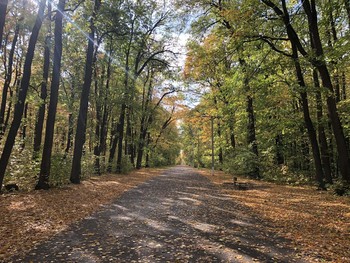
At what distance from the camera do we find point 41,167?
36.0 ft

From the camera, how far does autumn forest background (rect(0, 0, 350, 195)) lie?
10.9m

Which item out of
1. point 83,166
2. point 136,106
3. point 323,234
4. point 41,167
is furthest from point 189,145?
point 323,234

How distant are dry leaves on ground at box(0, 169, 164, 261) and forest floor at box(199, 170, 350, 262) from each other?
5.13 meters

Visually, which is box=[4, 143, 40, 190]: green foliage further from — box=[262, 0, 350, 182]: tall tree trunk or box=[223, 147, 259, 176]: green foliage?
box=[223, 147, 259, 176]: green foliage

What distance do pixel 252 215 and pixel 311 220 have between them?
155 cm

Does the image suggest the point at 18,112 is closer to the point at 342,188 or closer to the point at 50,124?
the point at 50,124

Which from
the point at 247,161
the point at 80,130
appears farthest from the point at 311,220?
the point at 247,161

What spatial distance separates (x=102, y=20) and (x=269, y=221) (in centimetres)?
1140

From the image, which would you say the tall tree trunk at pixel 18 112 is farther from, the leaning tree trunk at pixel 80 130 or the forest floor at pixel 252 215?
the leaning tree trunk at pixel 80 130

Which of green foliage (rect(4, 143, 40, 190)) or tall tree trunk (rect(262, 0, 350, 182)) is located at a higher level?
tall tree trunk (rect(262, 0, 350, 182))

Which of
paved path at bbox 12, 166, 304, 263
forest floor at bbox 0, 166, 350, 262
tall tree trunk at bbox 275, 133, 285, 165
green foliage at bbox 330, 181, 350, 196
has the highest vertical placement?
tall tree trunk at bbox 275, 133, 285, 165

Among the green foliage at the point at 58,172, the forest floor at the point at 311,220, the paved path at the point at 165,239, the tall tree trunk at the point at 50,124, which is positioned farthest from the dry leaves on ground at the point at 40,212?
the forest floor at the point at 311,220

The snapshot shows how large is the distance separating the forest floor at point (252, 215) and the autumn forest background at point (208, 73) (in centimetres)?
174

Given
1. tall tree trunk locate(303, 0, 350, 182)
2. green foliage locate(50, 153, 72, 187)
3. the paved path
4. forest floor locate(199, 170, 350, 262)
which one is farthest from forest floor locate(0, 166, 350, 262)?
tall tree trunk locate(303, 0, 350, 182)
